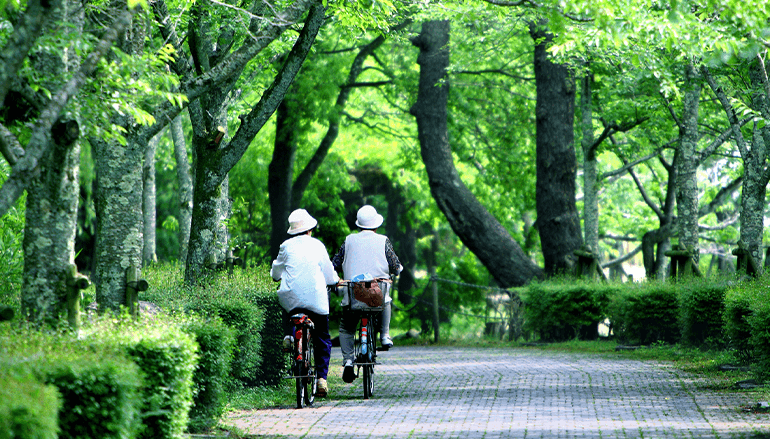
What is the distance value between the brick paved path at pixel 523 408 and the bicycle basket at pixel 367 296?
997 mm

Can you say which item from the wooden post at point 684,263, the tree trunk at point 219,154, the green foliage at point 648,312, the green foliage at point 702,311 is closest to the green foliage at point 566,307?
the green foliage at point 648,312

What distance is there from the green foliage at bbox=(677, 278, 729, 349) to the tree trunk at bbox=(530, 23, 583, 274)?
565cm

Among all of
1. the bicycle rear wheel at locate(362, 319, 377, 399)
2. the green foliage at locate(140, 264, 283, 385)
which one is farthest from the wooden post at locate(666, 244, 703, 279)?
the green foliage at locate(140, 264, 283, 385)

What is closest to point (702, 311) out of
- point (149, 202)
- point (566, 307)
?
point (566, 307)

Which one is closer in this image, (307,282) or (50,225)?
(50,225)

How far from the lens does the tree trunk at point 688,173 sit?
1481 centimetres

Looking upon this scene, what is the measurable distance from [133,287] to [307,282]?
199 cm

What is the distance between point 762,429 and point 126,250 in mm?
5584

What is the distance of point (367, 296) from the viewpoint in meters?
8.63

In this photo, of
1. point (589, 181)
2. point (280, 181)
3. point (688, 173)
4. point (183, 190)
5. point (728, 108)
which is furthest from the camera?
point (280, 181)

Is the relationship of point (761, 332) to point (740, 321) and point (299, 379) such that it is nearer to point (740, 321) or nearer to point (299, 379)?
point (740, 321)

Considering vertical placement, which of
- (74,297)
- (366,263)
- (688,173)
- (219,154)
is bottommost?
(74,297)

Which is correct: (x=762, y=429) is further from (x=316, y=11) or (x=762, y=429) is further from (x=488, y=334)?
(x=488, y=334)

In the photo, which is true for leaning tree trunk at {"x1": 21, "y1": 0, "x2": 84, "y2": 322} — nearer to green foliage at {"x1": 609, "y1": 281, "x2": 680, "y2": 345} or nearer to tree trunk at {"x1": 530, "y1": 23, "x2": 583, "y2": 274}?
green foliage at {"x1": 609, "y1": 281, "x2": 680, "y2": 345}
